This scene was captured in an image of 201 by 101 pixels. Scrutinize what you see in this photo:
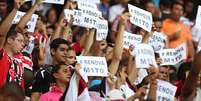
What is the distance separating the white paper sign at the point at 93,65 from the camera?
854cm

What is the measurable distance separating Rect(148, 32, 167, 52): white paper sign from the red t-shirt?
297 centimetres

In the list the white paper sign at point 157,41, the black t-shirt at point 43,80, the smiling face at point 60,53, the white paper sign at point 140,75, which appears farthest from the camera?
the white paper sign at point 157,41

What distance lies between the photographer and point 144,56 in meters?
9.78

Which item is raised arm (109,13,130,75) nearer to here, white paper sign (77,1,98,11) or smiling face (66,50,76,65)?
white paper sign (77,1,98,11)

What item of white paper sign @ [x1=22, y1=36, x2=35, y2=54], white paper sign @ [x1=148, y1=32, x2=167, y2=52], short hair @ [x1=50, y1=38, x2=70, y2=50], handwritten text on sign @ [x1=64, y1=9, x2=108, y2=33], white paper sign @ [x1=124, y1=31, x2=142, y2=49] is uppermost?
handwritten text on sign @ [x1=64, y1=9, x2=108, y2=33]

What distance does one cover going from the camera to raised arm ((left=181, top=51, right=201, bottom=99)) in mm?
6031

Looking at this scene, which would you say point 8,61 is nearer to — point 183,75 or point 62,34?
point 62,34

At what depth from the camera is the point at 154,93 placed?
8.55m

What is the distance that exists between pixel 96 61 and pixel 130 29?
4.04m

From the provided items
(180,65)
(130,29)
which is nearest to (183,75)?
(180,65)

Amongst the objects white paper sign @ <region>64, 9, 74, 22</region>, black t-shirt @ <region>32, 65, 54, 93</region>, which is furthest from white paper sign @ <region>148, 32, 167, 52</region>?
black t-shirt @ <region>32, 65, 54, 93</region>

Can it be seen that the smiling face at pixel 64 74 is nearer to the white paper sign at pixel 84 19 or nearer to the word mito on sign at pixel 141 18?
the white paper sign at pixel 84 19

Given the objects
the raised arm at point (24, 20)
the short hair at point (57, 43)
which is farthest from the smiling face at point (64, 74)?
the raised arm at point (24, 20)

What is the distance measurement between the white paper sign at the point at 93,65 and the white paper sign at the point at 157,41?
2034 millimetres
